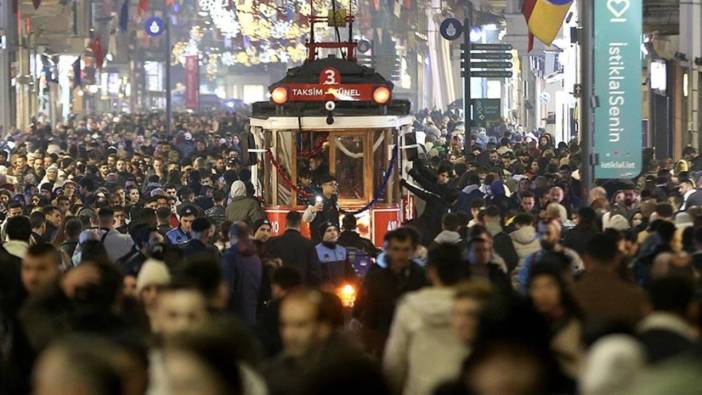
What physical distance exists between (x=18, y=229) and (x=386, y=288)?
170 inches

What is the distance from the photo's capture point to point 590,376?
645 centimetres

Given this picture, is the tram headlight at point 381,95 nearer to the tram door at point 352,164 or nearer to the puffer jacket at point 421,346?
the tram door at point 352,164

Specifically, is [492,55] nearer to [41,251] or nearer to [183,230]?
[183,230]

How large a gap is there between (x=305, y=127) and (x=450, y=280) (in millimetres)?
14434

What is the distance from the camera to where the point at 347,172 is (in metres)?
24.7

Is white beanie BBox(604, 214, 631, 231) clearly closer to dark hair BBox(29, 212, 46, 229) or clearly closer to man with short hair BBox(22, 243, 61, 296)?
dark hair BBox(29, 212, 46, 229)

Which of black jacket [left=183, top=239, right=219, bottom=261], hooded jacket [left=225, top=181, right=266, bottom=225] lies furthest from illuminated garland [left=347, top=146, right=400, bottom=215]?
black jacket [left=183, top=239, right=219, bottom=261]

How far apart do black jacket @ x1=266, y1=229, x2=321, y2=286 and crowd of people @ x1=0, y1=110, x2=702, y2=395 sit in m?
0.02

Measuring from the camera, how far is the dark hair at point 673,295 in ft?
29.2

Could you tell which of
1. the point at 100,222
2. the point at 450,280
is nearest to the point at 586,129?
the point at 100,222

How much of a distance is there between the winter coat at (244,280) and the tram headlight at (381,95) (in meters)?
9.88

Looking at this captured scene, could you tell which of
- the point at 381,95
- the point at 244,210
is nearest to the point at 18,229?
the point at 244,210

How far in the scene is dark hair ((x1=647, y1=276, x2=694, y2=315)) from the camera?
8906 mm

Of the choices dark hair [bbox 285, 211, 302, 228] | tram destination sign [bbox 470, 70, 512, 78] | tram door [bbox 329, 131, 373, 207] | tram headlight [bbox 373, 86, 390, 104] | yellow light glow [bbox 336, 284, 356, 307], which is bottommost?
yellow light glow [bbox 336, 284, 356, 307]
